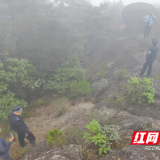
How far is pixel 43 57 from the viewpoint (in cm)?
938

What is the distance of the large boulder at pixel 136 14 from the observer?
690 inches

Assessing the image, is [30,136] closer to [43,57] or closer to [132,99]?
[132,99]

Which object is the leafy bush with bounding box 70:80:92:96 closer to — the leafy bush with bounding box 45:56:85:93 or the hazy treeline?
the hazy treeline

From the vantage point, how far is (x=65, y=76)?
9.81 m

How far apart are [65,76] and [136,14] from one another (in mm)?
13870

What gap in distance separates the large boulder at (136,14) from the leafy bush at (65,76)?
11250 millimetres

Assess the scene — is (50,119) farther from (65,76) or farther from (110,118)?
(65,76)

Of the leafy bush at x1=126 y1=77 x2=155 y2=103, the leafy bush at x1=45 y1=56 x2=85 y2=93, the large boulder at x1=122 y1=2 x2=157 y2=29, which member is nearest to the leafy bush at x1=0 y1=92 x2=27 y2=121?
the leafy bush at x1=45 y1=56 x2=85 y2=93

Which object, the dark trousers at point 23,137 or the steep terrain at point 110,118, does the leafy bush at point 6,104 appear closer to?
the steep terrain at point 110,118

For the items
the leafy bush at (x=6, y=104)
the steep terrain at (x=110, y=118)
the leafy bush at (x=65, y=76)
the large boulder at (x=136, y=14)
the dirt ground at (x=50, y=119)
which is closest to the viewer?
the steep terrain at (x=110, y=118)

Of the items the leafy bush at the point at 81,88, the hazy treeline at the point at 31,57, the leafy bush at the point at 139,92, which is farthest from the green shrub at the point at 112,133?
the hazy treeline at the point at 31,57

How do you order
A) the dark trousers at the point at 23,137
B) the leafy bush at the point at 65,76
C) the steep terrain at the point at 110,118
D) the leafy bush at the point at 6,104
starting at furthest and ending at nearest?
1. the leafy bush at the point at 65,76
2. the leafy bush at the point at 6,104
3. the dark trousers at the point at 23,137
4. the steep terrain at the point at 110,118

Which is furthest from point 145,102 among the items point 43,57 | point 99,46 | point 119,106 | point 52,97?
point 99,46

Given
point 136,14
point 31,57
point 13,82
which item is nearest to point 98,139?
point 13,82
